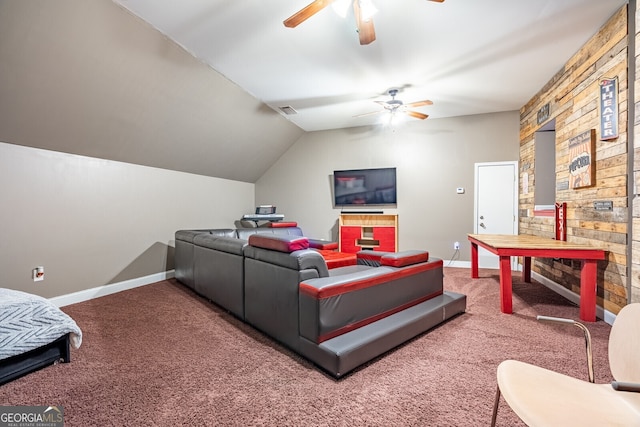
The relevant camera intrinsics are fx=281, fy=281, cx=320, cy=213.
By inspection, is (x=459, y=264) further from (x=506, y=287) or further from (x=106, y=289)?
(x=106, y=289)

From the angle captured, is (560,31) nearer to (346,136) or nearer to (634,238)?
(634,238)

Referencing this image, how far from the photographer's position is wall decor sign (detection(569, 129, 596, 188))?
289 centimetres

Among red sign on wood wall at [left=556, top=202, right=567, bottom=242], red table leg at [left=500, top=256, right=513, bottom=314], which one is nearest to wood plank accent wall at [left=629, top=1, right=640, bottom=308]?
red table leg at [left=500, top=256, right=513, bottom=314]

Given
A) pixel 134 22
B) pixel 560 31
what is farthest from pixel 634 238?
pixel 134 22

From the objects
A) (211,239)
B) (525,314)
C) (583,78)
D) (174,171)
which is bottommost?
(525,314)

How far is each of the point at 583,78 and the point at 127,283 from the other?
6.19m

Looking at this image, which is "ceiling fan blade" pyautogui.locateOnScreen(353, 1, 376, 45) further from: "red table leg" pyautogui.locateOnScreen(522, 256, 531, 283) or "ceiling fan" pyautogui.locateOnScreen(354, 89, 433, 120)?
"red table leg" pyautogui.locateOnScreen(522, 256, 531, 283)

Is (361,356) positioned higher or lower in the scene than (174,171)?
lower

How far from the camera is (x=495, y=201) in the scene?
203 inches

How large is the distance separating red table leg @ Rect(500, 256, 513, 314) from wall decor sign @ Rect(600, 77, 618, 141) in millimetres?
1456

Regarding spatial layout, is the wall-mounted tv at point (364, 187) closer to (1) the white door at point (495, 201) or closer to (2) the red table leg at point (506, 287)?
(1) the white door at point (495, 201)

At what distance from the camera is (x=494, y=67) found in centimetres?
350

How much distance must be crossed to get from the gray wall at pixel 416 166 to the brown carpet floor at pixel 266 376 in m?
2.77

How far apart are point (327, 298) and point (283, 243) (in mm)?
556
